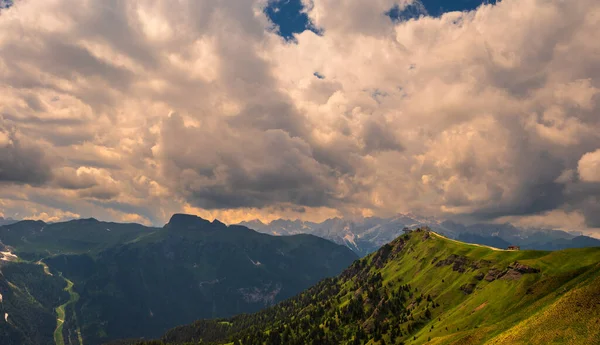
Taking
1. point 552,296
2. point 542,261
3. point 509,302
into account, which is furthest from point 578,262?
point 552,296

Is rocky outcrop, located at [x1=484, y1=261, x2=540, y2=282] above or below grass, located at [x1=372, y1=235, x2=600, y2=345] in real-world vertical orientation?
above

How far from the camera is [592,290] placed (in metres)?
102

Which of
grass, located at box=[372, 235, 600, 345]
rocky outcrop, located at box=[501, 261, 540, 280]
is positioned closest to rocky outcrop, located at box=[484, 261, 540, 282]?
rocky outcrop, located at box=[501, 261, 540, 280]

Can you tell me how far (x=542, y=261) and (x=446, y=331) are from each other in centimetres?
6022

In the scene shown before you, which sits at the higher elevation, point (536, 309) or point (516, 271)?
point (516, 271)

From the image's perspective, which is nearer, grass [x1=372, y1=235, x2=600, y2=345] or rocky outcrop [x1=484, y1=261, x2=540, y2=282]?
grass [x1=372, y1=235, x2=600, y2=345]

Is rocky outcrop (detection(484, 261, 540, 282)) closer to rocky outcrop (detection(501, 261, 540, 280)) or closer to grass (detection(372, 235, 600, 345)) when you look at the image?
rocky outcrop (detection(501, 261, 540, 280))

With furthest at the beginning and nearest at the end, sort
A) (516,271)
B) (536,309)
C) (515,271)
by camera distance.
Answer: (515,271)
(516,271)
(536,309)

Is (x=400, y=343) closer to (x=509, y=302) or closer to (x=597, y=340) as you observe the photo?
(x=509, y=302)

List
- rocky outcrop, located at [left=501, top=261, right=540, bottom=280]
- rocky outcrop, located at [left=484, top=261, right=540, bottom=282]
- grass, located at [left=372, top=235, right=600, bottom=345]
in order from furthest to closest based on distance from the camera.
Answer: rocky outcrop, located at [left=484, top=261, right=540, bottom=282] → rocky outcrop, located at [left=501, top=261, right=540, bottom=280] → grass, located at [left=372, top=235, right=600, bottom=345]

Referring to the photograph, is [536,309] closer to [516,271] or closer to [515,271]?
[516,271]

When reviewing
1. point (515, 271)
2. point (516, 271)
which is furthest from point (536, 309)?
point (515, 271)

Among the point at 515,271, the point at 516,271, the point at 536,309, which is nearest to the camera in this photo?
the point at 536,309

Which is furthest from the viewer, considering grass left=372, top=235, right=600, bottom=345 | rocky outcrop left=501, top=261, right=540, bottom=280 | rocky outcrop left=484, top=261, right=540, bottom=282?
rocky outcrop left=484, top=261, right=540, bottom=282
